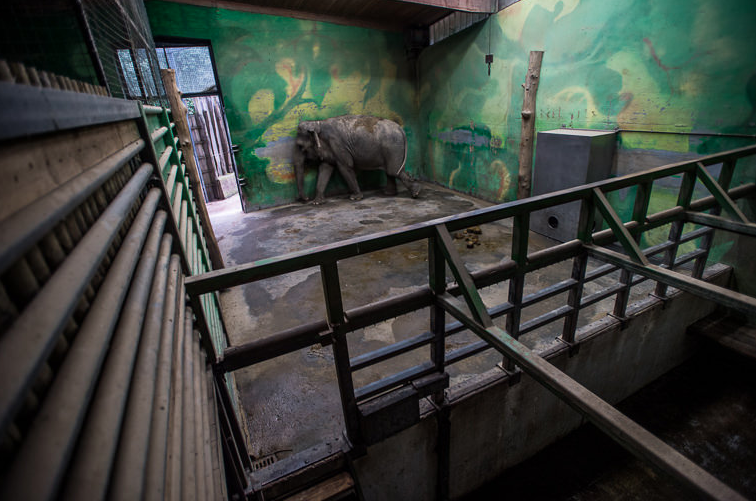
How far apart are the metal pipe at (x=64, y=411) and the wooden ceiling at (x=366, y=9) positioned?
641 cm

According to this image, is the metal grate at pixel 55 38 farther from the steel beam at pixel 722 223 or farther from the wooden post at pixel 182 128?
the steel beam at pixel 722 223

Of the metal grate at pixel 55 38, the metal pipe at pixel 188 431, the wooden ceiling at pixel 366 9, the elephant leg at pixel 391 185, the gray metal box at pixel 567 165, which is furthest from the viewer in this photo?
the elephant leg at pixel 391 185

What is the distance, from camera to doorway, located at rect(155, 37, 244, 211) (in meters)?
6.57

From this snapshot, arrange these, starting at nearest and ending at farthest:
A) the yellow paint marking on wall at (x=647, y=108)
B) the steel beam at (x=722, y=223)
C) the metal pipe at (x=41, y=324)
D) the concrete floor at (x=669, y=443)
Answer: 1. the metal pipe at (x=41, y=324)
2. the steel beam at (x=722, y=223)
3. the concrete floor at (x=669, y=443)
4. the yellow paint marking on wall at (x=647, y=108)

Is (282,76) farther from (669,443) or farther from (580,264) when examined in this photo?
(669,443)

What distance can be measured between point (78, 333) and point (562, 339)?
276 cm

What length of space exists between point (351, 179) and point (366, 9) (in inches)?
133

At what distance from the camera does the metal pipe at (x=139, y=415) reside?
1.97 feet

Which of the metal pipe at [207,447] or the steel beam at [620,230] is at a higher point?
the steel beam at [620,230]

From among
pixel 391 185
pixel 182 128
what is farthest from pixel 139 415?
pixel 391 185

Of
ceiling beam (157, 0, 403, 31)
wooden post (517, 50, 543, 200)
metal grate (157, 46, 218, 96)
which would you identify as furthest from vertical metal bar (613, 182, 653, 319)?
metal grate (157, 46, 218, 96)

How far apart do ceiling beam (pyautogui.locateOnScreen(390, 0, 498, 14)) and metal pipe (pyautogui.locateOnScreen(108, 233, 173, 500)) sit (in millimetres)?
6262

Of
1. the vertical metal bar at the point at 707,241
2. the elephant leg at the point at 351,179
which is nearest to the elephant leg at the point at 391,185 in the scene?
the elephant leg at the point at 351,179

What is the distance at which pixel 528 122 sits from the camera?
5691 mm
